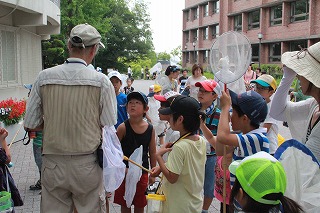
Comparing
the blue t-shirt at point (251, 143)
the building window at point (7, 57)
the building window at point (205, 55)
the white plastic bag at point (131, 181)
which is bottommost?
the white plastic bag at point (131, 181)

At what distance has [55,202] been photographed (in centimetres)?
307

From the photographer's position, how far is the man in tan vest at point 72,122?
297 cm

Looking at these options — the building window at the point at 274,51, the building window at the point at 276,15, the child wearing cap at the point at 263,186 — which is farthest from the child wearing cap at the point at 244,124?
the building window at the point at 276,15

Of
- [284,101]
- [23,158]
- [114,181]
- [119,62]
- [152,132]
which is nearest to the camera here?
[284,101]

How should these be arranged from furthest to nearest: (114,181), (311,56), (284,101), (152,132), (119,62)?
(119,62) → (152,132) → (114,181) → (284,101) → (311,56)

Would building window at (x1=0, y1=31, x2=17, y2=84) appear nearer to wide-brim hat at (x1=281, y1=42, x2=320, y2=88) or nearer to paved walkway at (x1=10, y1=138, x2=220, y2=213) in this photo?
paved walkway at (x1=10, y1=138, x2=220, y2=213)

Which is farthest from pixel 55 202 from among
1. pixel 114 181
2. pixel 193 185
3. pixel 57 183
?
pixel 193 185

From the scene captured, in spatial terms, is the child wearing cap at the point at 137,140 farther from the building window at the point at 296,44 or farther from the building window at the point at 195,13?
the building window at the point at 195,13

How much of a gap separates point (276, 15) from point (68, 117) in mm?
35859

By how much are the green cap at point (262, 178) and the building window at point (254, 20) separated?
38.5m

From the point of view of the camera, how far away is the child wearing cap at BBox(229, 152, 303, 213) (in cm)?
196

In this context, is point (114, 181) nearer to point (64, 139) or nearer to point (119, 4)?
point (64, 139)

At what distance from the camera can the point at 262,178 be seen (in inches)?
77.7

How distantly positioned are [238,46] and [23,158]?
20.6 ft
